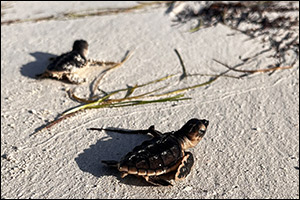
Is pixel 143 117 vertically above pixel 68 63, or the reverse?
pixel 68 63

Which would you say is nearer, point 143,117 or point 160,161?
point 160,161

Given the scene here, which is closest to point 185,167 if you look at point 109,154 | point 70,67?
point 109,154

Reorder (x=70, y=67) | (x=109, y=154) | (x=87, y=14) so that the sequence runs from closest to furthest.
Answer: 1. (x=109, y=154)
2. (x=70, y=67)
3. (x=87, y=14)

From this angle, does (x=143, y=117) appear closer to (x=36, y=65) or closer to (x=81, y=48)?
(x=81, y=48)

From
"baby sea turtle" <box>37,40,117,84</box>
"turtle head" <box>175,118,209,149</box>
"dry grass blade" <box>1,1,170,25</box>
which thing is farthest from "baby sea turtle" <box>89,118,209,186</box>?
"dry grass blade" <box>1,1,170,25</box>

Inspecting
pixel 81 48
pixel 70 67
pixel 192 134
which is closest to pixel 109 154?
pixel 192 134

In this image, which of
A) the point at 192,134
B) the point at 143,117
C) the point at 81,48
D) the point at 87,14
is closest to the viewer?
the point at 192,134

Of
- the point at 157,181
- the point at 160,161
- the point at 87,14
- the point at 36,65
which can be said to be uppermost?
the point at 87,14
